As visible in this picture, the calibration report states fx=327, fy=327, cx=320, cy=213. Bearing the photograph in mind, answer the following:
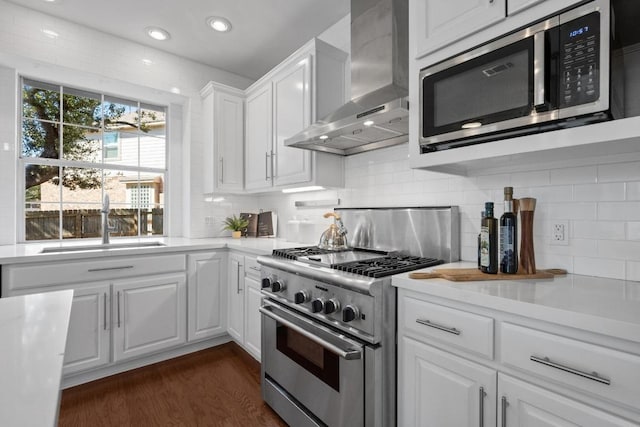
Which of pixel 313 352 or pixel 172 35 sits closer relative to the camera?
pixel 313 352

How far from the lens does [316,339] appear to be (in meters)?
1.59

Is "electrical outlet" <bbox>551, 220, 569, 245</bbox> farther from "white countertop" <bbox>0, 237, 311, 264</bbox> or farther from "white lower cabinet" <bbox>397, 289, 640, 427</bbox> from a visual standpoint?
"white countertop" <bbox>0, 237, 311, 264</bbox>

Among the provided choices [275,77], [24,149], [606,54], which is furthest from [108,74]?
[606,54]

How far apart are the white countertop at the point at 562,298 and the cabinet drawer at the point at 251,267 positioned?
4.23 feet

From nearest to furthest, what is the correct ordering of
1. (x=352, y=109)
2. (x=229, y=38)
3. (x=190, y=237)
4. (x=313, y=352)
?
(x=313, y=352), (x=352, y=109), (x=229, y=38), (x=190, y=237)

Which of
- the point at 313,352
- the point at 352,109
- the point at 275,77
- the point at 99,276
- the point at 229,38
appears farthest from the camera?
the point at 229,38

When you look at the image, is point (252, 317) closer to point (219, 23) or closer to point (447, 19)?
point (447, 19)

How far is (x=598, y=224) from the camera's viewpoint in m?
1.37

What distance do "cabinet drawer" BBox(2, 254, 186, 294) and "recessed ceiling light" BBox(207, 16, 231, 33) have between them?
76.1 inches

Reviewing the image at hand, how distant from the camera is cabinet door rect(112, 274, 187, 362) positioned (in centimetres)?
242

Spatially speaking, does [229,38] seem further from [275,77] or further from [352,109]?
[352,109]

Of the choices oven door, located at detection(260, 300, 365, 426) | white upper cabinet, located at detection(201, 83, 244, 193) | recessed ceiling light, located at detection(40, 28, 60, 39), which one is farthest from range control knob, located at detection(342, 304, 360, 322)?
recessed ceiling light, located at detection(40, 28, 60, 39)

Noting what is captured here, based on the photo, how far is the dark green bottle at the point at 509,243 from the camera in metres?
1.41

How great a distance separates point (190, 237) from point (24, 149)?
1.52 m
